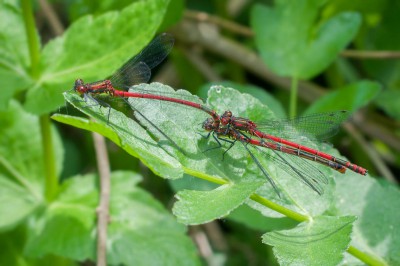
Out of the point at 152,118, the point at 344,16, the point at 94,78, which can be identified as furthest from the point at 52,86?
the point at 344,16

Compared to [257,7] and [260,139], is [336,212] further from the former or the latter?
[257,7]

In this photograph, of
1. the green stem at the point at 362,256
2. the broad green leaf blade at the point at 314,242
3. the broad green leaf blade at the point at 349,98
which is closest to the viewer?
the broad green leaf blade at the point at 314,242

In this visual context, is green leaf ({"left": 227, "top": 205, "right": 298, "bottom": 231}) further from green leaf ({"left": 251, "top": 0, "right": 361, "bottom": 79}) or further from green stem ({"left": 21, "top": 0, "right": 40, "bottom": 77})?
green stem ({"left": 21, "top": 0, "right": 40, "bottom": 77})

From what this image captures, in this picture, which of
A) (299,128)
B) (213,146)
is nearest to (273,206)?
(213,146)

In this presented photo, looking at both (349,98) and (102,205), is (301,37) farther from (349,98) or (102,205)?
(102,205)

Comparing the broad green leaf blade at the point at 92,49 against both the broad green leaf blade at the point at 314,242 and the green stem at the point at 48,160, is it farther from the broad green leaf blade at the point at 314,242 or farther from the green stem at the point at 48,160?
the broad green leaf blade at the point at 314,242

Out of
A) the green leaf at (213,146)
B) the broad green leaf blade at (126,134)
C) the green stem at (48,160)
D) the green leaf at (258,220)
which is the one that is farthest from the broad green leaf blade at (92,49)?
the green leaf at (258,220)
